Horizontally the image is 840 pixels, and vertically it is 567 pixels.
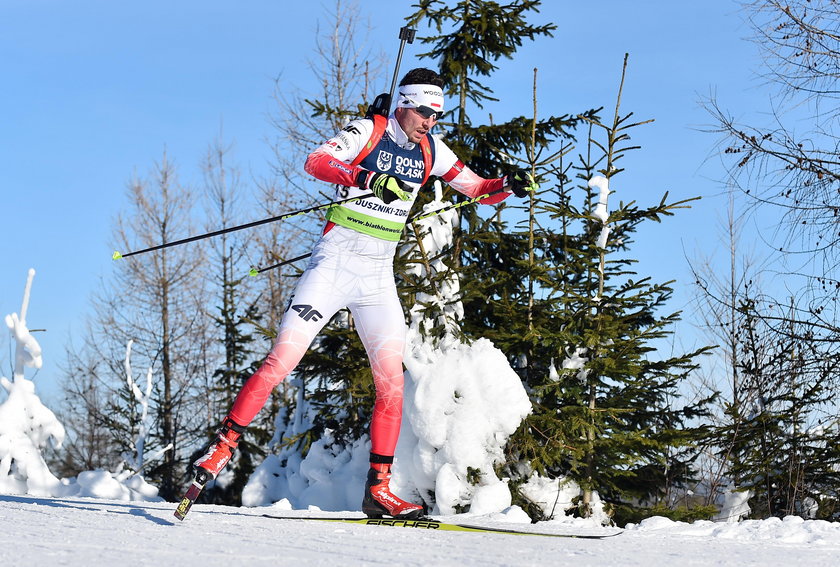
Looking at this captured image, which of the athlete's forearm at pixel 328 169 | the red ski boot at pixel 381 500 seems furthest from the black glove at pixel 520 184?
the red ski boot at pixel 381 500

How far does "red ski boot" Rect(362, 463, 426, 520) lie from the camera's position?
4.80 meters

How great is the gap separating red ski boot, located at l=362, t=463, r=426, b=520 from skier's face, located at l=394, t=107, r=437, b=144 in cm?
207

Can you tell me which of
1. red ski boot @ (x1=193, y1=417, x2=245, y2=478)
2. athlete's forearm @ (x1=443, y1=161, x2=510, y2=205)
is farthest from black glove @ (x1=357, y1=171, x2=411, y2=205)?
red ski boot @ (x1=193, y1=417, x2=245, y2=478)

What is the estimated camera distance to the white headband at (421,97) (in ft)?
Answer: 16.3

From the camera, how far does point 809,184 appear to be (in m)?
8.85

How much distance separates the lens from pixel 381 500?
4.83 metres

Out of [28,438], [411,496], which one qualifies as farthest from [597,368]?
[28,438]

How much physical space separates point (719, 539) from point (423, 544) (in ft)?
5.56

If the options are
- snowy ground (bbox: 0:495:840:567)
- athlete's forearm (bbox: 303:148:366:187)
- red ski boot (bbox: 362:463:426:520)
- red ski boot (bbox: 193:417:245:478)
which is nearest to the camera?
snowy ground (bbox: 0:495:840:567)

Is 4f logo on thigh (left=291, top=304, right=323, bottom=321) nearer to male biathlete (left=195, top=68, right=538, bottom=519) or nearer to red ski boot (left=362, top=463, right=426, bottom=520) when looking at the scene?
male biathlete (left=195, top=68, right=538, bottom=519)

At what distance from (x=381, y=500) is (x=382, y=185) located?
75.3 inches

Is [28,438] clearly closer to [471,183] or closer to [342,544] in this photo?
[471,183]

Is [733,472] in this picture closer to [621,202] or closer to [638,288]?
[638,288]

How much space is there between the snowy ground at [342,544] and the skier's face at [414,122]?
239 cm
